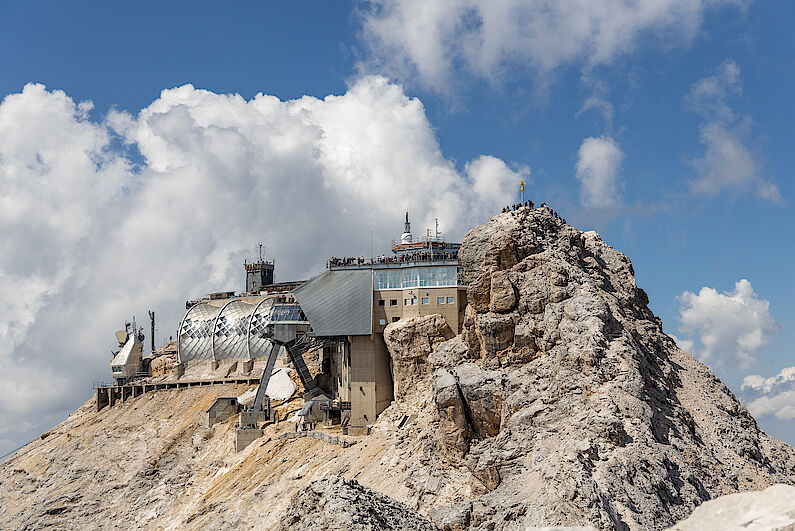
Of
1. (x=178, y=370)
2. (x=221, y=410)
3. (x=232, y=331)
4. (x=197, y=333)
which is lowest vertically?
(x=221, y=410)

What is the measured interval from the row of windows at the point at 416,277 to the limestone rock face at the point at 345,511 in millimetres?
→ 32371

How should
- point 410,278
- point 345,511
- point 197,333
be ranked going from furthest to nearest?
point 197,333 < point 410,278 < point 345,511

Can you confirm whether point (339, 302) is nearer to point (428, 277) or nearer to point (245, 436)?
point (428, 277)

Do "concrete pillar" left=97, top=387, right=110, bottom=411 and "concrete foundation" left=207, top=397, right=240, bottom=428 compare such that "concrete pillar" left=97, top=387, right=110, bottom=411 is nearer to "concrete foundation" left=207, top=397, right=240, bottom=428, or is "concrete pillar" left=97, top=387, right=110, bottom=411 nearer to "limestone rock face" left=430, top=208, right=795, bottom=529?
"concrete foundation" left=207, top=397, right=240, bottom=428

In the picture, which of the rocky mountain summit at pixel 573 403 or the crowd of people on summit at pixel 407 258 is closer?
the rocky mountain summit at pixel 573 403

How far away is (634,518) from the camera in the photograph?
1439 inches

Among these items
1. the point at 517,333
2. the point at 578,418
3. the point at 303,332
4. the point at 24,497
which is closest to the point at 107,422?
the point at 24,497

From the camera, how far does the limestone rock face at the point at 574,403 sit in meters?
39.4

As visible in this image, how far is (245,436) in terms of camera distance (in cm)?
8494

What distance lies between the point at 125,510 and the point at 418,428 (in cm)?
4121

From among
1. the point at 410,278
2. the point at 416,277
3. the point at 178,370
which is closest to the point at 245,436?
the point at 410,278

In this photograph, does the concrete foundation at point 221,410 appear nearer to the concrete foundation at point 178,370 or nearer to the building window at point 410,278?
the concrete foundation at point 178,370

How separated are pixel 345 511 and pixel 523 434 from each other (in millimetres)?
13674

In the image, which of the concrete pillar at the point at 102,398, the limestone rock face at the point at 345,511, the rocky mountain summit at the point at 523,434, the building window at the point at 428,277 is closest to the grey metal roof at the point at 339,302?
the rocky mountain summit at the point at 523,434
